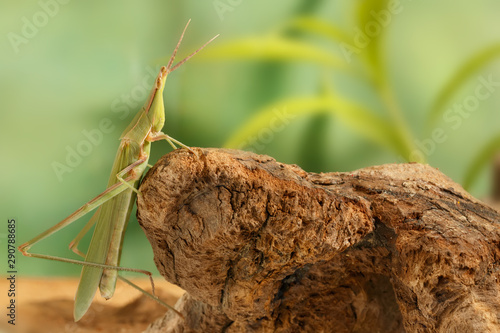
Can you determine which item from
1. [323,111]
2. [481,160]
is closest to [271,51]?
[323,111]

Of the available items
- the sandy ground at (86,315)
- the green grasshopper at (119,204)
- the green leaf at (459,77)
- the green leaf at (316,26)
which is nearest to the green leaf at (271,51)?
the green leaf at (316,26)

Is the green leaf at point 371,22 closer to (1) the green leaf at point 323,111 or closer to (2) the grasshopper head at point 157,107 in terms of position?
(1) the green leaf at point 323,111

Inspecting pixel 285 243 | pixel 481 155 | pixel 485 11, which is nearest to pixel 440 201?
pixel 285 243

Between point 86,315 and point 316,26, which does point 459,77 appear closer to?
point 316,26

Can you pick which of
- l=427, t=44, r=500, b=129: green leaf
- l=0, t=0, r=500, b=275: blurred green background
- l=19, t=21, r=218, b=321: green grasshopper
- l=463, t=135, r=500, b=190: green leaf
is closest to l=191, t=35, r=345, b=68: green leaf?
l=0, t=0, r=500, b=275: blurred green background

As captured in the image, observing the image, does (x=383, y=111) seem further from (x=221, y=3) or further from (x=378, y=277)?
(x=378, y=277)
